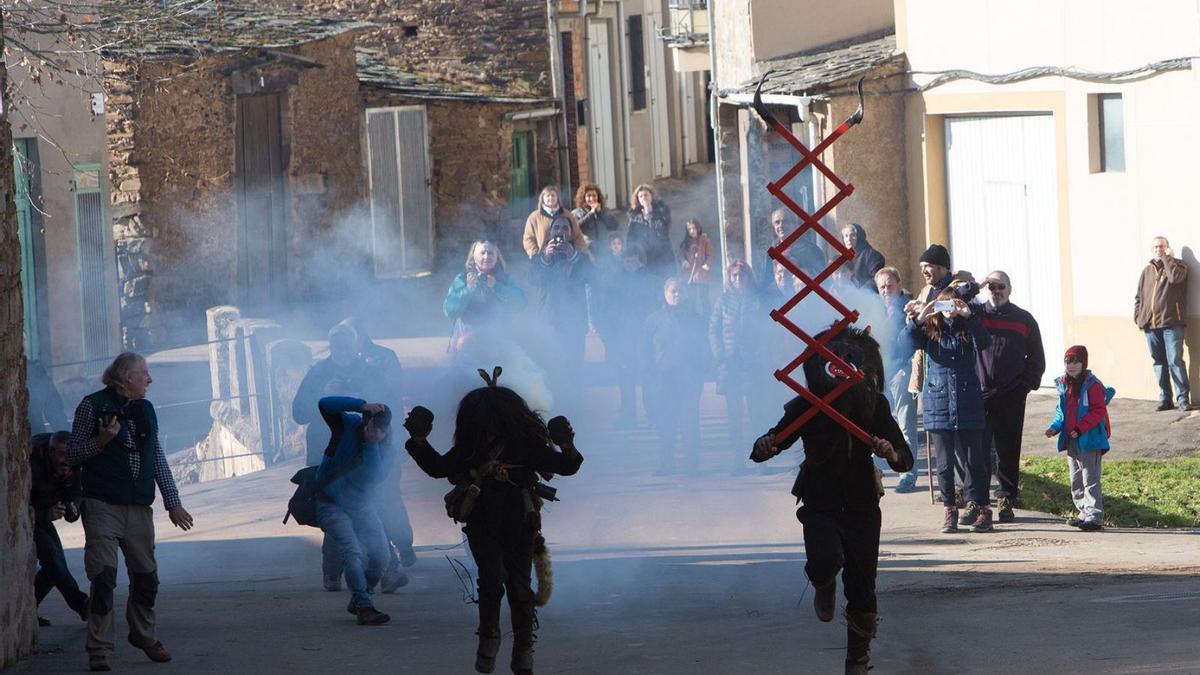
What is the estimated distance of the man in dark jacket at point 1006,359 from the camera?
38.0 ft

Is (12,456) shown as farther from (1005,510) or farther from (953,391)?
(1005,510)

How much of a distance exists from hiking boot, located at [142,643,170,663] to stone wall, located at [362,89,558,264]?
66.6ft

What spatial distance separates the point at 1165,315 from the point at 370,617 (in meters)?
8.88

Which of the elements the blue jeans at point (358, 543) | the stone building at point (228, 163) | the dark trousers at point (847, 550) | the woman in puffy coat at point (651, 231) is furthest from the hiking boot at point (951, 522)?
the stone building at point (228, 163)

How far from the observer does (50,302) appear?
19906mm

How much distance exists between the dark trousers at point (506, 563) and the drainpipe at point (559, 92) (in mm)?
24349

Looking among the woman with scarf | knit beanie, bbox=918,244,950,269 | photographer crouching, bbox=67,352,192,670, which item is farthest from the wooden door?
photographer crouching, bbox=67,352,192,670

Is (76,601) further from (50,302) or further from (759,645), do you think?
(50,302)

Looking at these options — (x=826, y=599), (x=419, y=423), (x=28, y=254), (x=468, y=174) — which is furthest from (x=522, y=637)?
(x=468, y=174)

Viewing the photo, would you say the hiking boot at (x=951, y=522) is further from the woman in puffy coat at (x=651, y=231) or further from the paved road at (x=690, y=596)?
the woman in puffy coat at (x=651, y=231)

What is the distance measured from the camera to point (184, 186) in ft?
71.5

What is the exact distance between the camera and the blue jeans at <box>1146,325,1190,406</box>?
15.6m

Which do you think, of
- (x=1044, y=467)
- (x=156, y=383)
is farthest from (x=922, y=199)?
(x=156, y=383)

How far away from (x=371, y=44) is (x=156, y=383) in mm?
13037
